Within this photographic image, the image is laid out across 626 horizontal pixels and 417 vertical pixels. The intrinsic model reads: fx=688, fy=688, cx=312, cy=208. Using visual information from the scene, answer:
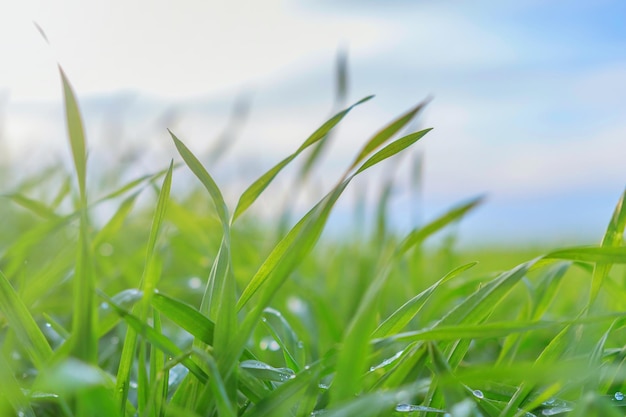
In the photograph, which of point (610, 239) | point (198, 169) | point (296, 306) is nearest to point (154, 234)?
point (198, 169)

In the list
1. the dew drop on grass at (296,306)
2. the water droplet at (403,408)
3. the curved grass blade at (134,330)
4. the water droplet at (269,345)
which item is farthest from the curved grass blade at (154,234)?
the dew drop on grass at (296,306)

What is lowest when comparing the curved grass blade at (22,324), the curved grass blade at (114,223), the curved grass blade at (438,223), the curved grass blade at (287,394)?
the curved grass blade at (287,394)

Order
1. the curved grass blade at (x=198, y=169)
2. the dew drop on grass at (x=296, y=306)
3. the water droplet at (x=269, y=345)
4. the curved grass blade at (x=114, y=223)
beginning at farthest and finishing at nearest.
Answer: the dew drop on grass at (x=296, y=306), the water droplet at (x=269, y=345), the curved grass blade at (x=114, y=223), the curved grass blade at (x=198, y=169)

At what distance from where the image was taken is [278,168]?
58cm

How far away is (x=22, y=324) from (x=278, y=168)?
25cm

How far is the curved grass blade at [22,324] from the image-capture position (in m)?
0.56

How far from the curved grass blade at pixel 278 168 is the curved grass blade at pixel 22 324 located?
193 mm

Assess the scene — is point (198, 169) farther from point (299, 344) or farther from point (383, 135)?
point (299, 344)

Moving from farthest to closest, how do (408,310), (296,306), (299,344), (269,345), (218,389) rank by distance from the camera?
(296,306), (269,345), (299,344), (408,310), (218,389)

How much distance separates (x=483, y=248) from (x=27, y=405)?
176 inches

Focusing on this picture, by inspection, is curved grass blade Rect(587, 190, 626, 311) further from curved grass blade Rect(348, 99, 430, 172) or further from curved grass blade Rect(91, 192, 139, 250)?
curved grass blade Rect(91, 192, 139, 250)

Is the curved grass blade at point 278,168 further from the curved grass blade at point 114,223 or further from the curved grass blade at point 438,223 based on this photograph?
the curved grass blade at point 114,223

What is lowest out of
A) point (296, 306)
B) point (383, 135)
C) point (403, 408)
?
point (296, 306)

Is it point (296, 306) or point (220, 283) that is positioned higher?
point (220, 283)
